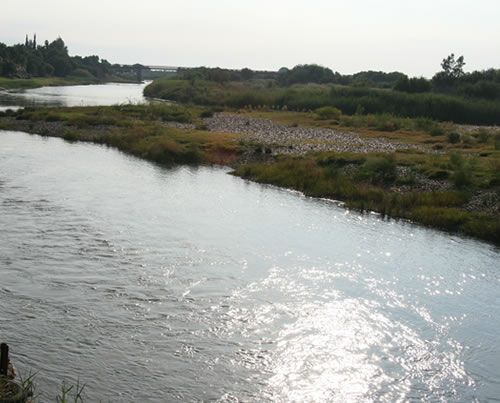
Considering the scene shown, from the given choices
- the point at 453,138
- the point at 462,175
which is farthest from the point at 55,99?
the point at 462,175

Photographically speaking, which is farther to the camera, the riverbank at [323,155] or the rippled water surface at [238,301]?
the riverbank at [323,155]

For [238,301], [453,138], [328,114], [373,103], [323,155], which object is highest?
[373,103]

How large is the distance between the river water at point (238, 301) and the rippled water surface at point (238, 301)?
7 cm

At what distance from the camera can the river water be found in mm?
16844

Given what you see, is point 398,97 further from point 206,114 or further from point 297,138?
point 297,138

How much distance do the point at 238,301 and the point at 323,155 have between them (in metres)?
30.2

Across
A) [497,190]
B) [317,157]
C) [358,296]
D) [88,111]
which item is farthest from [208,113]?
[358,296]

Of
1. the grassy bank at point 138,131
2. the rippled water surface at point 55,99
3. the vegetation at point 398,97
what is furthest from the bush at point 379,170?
the rippled water surface at point 55,99

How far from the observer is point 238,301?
22.1 metres

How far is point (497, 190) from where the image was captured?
129 ft

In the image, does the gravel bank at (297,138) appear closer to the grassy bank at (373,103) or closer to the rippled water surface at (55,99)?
the rippled water surface at (55,99)

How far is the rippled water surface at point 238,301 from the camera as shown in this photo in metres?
16.9

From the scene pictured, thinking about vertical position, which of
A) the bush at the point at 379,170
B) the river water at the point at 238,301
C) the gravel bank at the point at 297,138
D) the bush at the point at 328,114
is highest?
the bush at the point at 328,114

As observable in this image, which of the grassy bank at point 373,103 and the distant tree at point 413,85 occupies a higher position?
the distant tree at point 413,85
